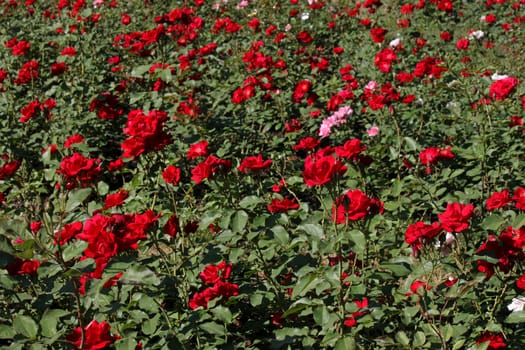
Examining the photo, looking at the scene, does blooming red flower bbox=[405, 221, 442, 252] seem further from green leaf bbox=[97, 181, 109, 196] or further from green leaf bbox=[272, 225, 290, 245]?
green leaf bbox=[97, 181, 109, 196]

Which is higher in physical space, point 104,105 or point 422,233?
point 422,233

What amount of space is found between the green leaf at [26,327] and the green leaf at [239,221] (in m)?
0.67

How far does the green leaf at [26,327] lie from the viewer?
4.83 feet

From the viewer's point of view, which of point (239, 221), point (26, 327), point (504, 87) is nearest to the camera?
point (26, 327)

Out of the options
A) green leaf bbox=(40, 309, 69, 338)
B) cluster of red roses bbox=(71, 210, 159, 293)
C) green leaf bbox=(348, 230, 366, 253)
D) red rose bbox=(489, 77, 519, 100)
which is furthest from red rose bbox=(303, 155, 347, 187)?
red rose bbox=(489, 77, 519, 100)

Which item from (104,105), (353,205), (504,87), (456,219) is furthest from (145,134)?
(104,105)

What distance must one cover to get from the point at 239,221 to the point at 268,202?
0.55 metres

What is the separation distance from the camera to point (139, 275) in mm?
1491

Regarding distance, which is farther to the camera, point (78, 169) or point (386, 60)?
point (386, 60)

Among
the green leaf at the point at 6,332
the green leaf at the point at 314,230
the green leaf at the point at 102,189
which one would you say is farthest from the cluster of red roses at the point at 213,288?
the green leaf at the point at 102,189

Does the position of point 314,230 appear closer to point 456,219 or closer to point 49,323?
point 456,219

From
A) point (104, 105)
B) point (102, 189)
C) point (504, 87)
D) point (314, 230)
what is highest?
point (314, 230)

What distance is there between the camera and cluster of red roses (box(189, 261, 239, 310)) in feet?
5.98

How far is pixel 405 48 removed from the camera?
5445 mm
